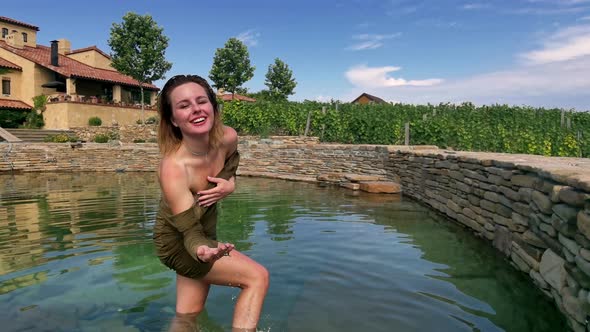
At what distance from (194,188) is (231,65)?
42210 mm

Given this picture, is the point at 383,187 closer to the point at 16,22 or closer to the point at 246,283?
the point at 246,283

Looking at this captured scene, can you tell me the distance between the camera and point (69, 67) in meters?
36.4

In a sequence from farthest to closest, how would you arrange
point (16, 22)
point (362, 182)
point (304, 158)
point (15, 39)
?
point (16, 22) → point (15, 39) → point (304, 158) → point (362, 182)

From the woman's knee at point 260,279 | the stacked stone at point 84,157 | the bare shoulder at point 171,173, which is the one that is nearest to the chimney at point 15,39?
the stacked stone at point 84,157

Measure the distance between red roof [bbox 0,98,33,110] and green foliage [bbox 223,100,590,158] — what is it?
19.8 m

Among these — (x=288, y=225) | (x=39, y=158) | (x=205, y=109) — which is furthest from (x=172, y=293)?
(x=39, y=158)

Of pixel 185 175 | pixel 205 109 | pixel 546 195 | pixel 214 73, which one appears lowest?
pixel 546 195

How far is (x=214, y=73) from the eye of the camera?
42750 millimetres

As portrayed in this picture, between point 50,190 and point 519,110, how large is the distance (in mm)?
27494

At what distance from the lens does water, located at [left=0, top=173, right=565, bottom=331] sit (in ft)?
12.0

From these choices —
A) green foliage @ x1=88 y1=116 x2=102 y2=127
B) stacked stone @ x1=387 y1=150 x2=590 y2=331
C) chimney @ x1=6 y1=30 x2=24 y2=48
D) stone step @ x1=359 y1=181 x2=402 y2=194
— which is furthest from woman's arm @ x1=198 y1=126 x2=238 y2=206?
chimney @ x1=6 y1=30 x2=24 y2=48

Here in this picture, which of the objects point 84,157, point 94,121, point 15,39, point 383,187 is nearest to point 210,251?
point 383,187

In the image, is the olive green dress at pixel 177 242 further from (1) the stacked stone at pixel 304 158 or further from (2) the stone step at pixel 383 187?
(1) the stacked stone at pixel 304 158

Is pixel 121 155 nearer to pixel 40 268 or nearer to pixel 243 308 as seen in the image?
pixel 40 268
